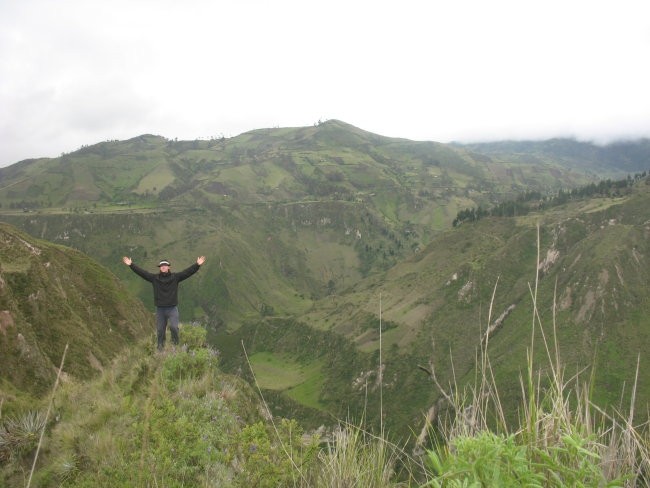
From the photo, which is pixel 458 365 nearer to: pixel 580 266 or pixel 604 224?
pixel 580 266

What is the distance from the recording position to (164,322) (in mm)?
12344

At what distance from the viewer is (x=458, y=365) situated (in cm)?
9525

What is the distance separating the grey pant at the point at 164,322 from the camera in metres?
12.1

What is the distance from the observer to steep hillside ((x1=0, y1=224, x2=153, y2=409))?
20.9 m

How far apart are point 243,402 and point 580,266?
374 feet

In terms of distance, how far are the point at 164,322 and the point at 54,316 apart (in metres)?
21.6

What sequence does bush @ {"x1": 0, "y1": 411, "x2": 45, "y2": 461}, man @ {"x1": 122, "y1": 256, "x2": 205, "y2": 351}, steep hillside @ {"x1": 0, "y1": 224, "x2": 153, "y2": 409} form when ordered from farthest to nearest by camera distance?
steep hillside @ {"x1": 0, "y1": 224, "x2": 153, "y2": 409} < man @ {"x1": 122, "y1": 256, "x2": 205, "y2": 351} < bush @ {"x1": 0, "y1": 411, "x2": 45, "y2": 461}

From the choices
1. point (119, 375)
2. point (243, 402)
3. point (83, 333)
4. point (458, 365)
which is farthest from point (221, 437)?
point (458, 365)

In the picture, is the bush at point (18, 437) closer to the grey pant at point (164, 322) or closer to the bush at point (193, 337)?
the grey pant at point (164, 322)

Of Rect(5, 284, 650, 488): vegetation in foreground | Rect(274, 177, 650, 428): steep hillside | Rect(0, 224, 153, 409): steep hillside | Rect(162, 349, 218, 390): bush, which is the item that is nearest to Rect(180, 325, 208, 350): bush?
Rect(162, 349, 218, 390): bush

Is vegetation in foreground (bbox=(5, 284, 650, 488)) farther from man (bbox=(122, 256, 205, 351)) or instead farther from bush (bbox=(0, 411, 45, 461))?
man (bbox=(122, 256, 205, 351))

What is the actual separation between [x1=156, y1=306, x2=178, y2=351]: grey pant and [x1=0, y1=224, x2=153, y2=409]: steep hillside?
207 inches

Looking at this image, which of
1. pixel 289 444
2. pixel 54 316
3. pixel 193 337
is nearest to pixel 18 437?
pixel 289 444

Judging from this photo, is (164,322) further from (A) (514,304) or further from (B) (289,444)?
(A) (514,304)
